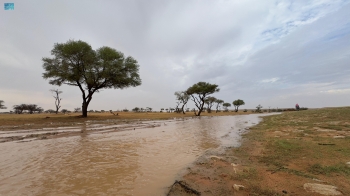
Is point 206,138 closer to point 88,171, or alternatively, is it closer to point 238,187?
point 238,187

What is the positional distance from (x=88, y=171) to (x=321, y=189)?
17.9 feet

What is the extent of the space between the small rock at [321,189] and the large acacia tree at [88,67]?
96.1 ft

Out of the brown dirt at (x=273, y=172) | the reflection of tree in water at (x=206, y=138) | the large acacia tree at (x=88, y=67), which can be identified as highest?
the large acacia tree at (x=88, y=67)

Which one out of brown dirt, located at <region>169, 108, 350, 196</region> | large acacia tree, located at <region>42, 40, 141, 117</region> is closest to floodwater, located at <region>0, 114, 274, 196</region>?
brown dirt, located at <region>169, 108, 350, 196</region>

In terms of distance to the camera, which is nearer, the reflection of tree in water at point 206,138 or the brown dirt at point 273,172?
the brown dirt at point 273,172

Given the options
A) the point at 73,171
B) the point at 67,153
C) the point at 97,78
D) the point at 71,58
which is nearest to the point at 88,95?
the point at 97,78

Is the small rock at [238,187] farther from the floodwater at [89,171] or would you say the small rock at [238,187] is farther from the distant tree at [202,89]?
the distant tree at [202,89]

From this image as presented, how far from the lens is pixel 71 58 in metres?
27.5

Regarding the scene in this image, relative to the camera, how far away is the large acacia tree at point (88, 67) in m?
26.8

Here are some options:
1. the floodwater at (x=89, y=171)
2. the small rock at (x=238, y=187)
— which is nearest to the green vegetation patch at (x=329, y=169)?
the small rock at (x=238, y=187)

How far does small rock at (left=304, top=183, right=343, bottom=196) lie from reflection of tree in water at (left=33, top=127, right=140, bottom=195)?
366cm

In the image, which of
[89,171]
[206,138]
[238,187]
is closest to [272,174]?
[238,187]

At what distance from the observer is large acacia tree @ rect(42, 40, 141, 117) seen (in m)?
26.8

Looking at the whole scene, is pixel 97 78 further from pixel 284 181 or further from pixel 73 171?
pixel 284 181
